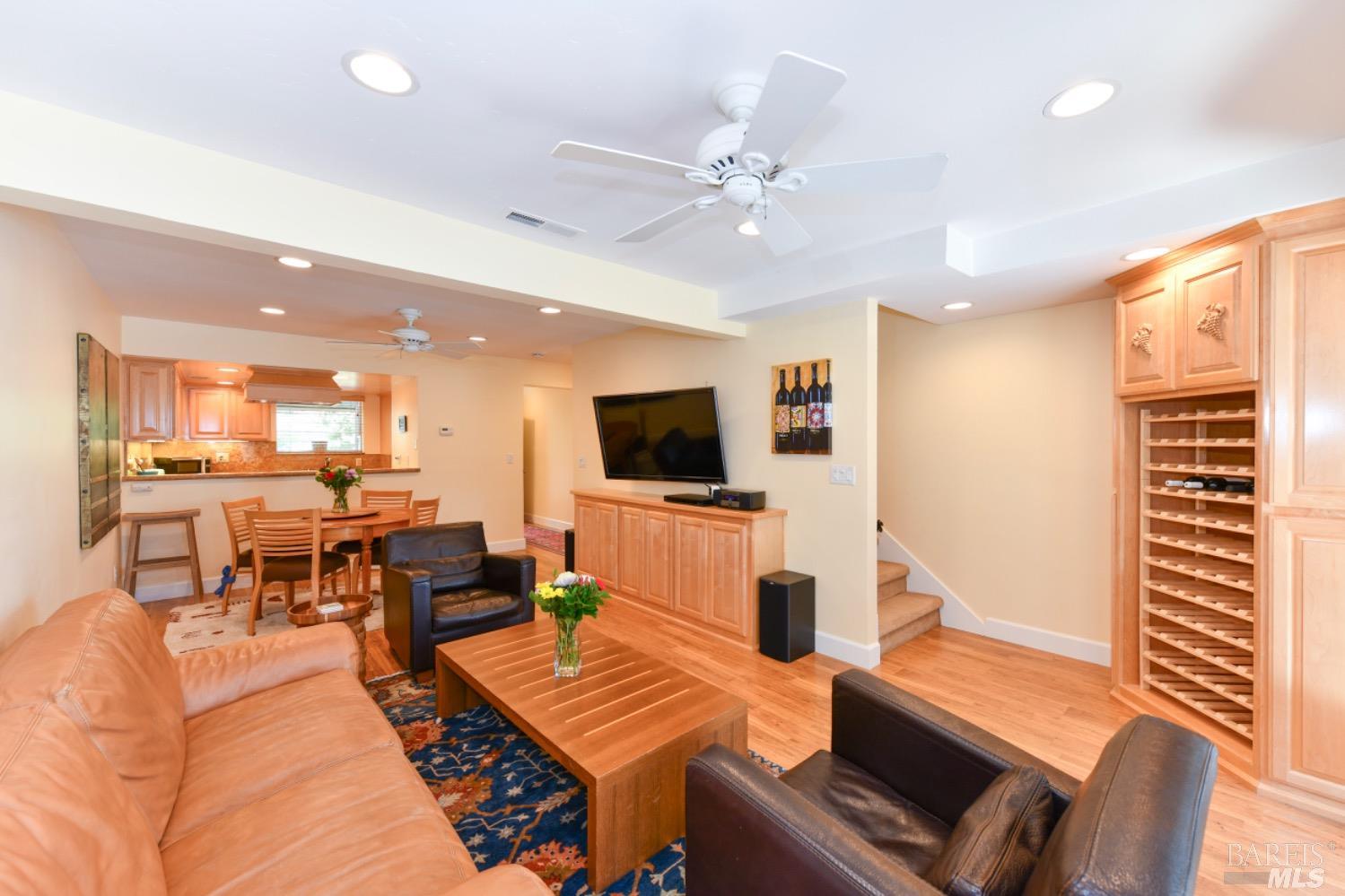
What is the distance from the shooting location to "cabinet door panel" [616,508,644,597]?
4.69 m

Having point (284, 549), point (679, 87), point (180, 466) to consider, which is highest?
point (679, 87)

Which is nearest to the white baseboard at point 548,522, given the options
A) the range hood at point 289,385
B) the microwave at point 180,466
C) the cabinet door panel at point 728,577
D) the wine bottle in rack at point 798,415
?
the range hood at point 289,385

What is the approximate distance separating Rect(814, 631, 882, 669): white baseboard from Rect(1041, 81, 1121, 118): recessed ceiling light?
2.96 metres

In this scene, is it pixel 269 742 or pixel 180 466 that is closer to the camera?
pixel 269 742

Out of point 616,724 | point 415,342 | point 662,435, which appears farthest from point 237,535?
point 616,724

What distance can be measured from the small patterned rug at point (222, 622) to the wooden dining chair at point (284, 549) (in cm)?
15

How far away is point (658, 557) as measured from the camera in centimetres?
453

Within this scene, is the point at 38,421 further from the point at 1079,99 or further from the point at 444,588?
the point at 1079,99

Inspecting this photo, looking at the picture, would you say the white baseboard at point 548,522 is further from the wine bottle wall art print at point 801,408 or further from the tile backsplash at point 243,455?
the wine bottle wall art print at point 801,408

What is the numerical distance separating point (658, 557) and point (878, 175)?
11.2ft

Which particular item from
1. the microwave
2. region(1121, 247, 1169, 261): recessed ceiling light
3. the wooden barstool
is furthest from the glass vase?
the microwave

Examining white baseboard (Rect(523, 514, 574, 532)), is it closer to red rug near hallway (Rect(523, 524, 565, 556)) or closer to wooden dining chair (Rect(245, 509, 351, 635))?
red rug near hallway (Rect(523, 524, 565, 556))

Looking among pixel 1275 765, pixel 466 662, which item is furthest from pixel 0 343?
pixel 1275 765

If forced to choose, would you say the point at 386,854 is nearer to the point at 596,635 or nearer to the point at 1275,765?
the point at 596,635
